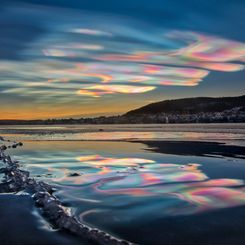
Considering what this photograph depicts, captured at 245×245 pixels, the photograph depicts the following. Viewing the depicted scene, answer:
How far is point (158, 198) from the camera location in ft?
28.6

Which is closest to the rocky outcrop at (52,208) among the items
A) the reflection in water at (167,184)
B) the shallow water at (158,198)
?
the shallow water at (158,198)

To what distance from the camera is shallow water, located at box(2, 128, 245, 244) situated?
6.17 metres

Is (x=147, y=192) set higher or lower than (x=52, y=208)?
lower

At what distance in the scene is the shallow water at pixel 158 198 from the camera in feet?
20.2

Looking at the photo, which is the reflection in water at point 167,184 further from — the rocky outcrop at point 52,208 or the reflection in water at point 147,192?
the rocky outcrop at point 52,208

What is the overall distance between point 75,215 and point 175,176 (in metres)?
5.62

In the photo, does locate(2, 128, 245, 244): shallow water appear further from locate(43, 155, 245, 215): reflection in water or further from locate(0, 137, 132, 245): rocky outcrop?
locate(0, 137, 132, 245): rocky outcrop

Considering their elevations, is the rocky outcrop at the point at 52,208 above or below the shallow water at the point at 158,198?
above

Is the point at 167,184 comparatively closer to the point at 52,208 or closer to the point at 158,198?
the point at 158,198

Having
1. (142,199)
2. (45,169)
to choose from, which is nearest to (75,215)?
(142,199)

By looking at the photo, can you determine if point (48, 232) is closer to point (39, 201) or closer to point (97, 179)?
point (39, 201)

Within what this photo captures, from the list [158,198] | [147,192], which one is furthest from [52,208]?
[147,192]

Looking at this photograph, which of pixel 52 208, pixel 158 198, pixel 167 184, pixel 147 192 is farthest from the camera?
pixel 167 184

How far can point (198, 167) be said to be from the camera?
46.4 feet
